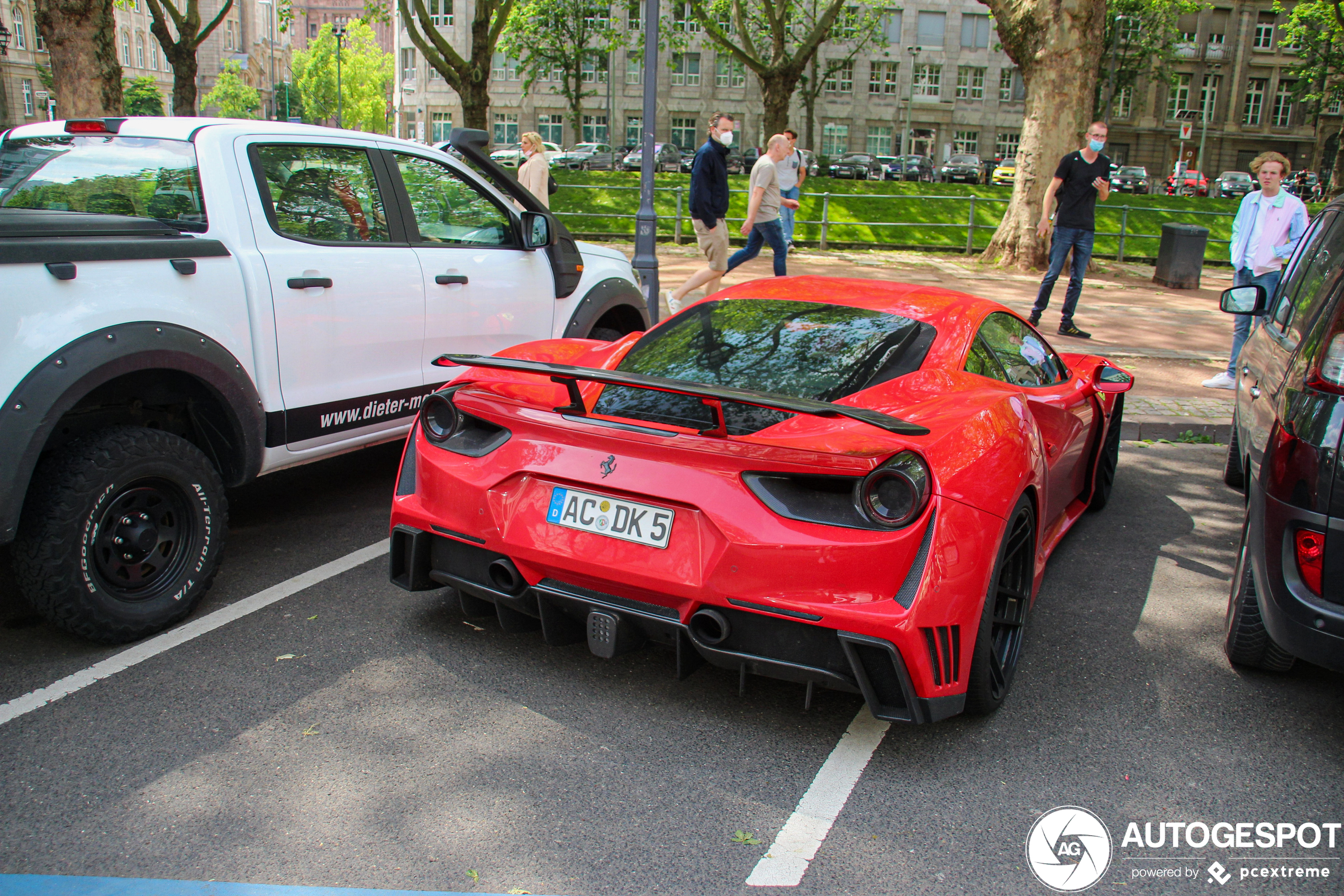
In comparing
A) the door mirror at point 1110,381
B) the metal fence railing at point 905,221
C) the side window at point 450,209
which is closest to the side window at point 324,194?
the side window at point 450,209

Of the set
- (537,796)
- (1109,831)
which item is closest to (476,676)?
(537,796)

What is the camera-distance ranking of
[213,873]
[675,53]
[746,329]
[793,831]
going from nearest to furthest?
[213,873] < [793,831] < [746,329] < [675,53]

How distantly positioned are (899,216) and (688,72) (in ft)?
173

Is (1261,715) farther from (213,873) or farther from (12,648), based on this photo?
(12,648)

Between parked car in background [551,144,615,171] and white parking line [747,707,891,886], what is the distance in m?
47.9

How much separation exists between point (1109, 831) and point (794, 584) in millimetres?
1041

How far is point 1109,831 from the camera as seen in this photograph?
2.73m

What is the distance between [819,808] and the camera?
279cm

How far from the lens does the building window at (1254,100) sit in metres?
67.9

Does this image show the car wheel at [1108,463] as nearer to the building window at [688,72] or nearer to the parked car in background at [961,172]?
the parked car in background at [961,172]

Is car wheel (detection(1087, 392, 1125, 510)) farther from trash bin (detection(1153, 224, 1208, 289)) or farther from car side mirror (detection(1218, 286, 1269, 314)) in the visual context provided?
trash bin (detection(1153, 224, 1208, 289))

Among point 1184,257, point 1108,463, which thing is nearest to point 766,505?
point 1108,463

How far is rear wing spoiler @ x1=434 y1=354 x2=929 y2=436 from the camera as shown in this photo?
2734 millimetres

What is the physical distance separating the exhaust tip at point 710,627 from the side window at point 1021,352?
175 cm
